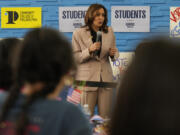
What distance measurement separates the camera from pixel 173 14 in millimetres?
4137

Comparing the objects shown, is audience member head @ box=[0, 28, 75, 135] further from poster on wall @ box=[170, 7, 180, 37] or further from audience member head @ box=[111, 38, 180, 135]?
poster on wall @ box=[170, 7, 180, 37]

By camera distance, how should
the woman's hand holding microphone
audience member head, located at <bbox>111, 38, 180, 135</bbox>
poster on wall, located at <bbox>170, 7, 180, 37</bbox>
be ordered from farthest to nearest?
poster on wall, located at <bbox>170, 7, 180, 37</bbox> < the woman's hand holding microphone < audience member head, located at <bbox>111, 38, 180, 135</bbox>

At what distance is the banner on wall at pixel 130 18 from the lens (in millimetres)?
4141

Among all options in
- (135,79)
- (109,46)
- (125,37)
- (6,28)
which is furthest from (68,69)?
(6,28)

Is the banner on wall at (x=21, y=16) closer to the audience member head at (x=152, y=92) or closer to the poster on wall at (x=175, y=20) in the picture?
the poster on wall at (x=175, y=20)

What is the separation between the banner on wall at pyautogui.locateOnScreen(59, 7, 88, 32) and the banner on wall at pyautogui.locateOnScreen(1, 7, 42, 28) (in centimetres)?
29

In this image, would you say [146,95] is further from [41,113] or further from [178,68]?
[41,113]

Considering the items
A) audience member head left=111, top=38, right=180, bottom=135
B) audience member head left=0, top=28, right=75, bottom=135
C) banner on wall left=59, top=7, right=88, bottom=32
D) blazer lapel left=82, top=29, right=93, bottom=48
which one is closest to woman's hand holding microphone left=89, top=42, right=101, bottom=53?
blazer lapel left=82, top=29, right=93, bottom=48

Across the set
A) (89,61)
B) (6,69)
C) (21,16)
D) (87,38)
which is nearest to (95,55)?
(89,61)

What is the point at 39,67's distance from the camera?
995 mm

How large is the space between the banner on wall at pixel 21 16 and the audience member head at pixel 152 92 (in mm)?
3770

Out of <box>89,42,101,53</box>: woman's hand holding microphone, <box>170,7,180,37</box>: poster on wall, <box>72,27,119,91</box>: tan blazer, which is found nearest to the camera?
<box>89,42,101,53</box>: woman's hand holding microphone

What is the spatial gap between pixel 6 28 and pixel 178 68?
4026mm

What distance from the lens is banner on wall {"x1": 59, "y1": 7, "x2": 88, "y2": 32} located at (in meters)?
4.18
